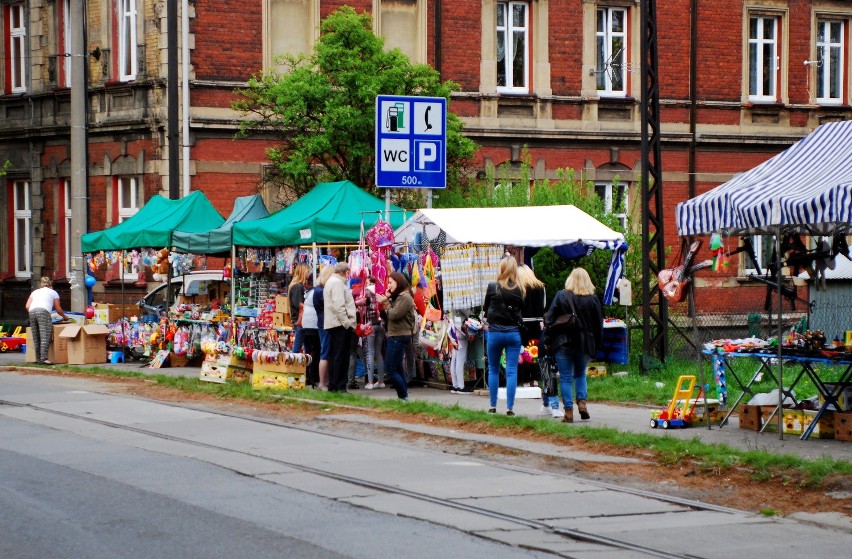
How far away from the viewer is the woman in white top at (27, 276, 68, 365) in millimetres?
26297

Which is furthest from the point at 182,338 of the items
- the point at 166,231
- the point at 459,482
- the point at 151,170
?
the point at 459,482

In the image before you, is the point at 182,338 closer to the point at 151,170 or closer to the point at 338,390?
the point at 338,390

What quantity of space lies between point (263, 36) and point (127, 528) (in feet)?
78.7

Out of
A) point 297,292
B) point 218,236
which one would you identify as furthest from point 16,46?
point 297,292

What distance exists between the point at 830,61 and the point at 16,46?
21944 mm

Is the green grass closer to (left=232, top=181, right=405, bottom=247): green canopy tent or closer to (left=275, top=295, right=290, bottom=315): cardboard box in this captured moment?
(left=275, top=295, right=290, bottom=315): cardboard box

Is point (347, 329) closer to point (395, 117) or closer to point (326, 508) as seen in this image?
point (395, 117)

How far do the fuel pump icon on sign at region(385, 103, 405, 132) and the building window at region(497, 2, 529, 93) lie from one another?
15953mm

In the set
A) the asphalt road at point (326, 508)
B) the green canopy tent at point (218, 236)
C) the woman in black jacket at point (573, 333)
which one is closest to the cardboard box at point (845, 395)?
the woman in black jacket at point (573, 333)

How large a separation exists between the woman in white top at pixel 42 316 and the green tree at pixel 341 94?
5.15m

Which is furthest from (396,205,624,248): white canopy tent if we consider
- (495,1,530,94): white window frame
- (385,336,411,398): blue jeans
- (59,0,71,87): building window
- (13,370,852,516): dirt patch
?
(59,0,71,87): building window

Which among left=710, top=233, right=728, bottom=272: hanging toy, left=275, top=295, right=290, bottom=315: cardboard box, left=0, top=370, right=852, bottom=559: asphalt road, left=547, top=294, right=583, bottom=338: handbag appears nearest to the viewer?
left=0, top=370, right=852, bottom=559: asphalt road

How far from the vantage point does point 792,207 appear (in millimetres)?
13016

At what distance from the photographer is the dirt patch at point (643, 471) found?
1114 centimetres
